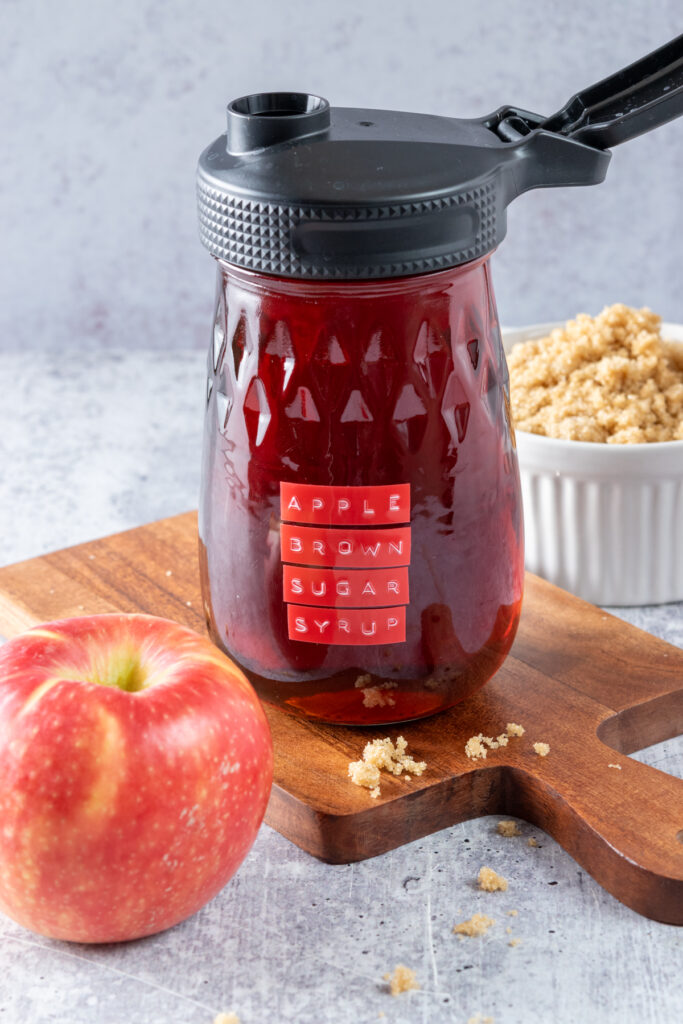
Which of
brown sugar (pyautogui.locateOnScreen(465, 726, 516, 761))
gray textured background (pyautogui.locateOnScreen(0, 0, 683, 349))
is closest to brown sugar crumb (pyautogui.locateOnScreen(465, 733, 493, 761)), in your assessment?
brown sugar (pyautogui.locateOnScreen(465, 726, 516, 761))

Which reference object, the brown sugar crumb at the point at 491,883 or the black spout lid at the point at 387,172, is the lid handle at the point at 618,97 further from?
the brown sugar crumb at the point at 491,883

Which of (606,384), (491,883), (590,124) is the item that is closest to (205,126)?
(606,384)

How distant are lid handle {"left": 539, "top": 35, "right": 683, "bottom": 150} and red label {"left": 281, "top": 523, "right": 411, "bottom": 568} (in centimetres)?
25

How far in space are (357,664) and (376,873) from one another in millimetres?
120

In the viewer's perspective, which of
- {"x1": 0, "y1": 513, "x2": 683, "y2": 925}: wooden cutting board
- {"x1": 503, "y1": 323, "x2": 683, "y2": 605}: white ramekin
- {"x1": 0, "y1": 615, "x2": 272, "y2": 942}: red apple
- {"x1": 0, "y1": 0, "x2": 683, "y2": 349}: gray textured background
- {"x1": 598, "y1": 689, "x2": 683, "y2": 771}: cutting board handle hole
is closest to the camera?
{"x1": 0, "y1": 615, "x2": 272, "y2": 942}: red apple

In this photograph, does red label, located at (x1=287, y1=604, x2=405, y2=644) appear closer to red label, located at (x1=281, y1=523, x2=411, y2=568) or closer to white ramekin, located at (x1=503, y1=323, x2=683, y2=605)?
red label, located at (x1=281, y1=523, x2=411, y2=568)

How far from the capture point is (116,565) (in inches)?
40.7

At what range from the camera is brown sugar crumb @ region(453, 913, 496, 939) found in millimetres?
699

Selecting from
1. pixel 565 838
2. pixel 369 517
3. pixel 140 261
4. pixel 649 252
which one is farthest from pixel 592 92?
pixel 140 261

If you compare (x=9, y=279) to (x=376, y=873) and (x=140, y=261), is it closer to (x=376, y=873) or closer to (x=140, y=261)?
(x=140, y=261)

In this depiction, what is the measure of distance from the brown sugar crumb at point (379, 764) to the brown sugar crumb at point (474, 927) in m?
0.09

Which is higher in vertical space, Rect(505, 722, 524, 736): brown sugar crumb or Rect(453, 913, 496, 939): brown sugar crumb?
Rect(505, 722, 524, 736): brown sugar crumb

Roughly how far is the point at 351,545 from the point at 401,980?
0.77 feet

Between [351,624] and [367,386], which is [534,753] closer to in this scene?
[351,624]
